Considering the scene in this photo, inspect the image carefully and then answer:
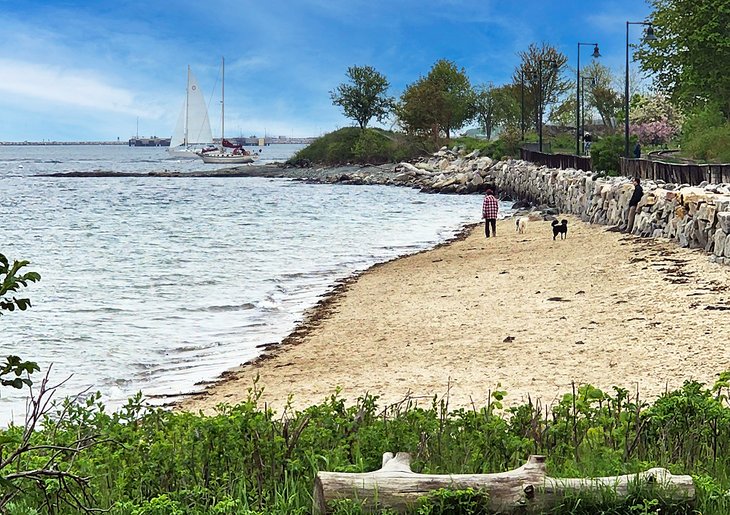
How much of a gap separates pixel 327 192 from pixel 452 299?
57.6m

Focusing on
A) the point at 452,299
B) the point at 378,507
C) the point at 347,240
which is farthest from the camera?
the point at 347,240

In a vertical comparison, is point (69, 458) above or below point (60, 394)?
above

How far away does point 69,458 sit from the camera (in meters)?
6.82

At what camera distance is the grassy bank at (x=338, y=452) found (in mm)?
5727

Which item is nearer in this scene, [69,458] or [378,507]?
[378,507]

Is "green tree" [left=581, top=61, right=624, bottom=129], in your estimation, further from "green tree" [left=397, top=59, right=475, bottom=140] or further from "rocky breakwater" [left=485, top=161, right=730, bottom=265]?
"rocky breakwater" [left=485, top=161, right=730, bottom=265]

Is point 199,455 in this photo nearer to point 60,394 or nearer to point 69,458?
point 69,458

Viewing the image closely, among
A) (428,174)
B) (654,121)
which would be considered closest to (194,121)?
(428,174)

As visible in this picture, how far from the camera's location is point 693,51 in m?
48.6

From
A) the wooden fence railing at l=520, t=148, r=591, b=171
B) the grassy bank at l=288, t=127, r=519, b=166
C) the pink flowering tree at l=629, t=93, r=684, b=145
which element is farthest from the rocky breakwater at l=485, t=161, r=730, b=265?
the grassy bank at l=288, t=127, r=519, b=166

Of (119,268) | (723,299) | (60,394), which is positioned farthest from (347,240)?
(60,394)

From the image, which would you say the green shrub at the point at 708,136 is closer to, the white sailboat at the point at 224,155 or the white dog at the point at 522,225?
the white dog at the point at 522,225

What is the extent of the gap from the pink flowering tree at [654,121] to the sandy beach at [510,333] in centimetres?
6028

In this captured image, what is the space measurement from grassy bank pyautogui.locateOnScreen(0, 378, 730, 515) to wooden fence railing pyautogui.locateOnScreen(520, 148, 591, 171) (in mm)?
40155
